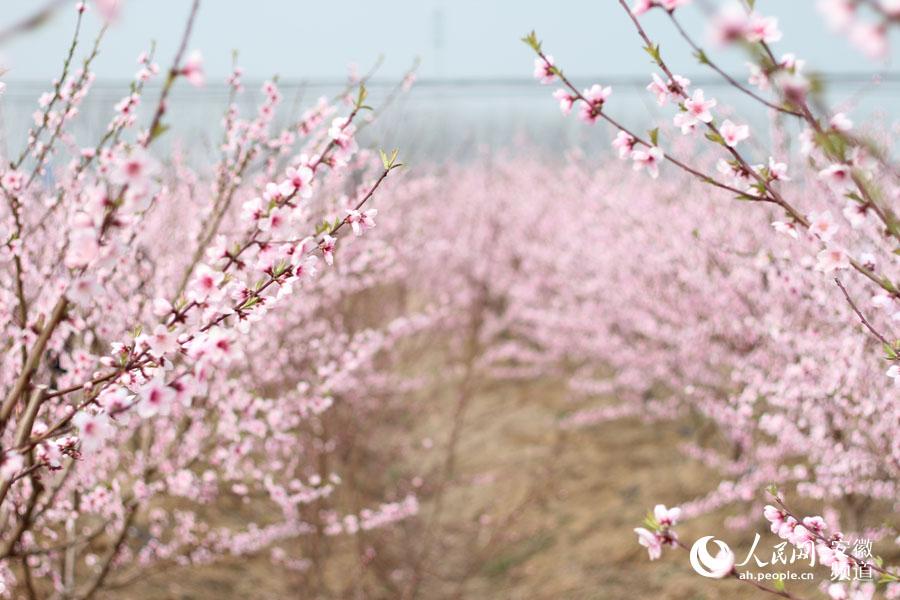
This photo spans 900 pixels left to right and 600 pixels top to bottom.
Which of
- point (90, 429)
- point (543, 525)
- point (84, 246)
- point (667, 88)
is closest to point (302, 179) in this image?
point (84, 246)

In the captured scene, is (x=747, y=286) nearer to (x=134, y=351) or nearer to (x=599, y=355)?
(x=599, y=355)

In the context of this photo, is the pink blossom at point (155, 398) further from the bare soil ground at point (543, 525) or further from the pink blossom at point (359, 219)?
the bare soil ground at point (543, 525)

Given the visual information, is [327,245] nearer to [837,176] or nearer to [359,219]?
[359,219]

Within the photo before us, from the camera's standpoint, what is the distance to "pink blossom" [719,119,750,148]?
193cm

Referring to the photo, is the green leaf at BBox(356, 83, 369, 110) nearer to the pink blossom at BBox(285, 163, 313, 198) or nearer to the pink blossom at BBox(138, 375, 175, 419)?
the pink blossom at BBox(285, 163, 313, 198)

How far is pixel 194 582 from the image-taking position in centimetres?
672

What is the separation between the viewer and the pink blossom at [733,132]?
193 centimetres

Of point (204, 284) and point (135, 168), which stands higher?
point (135, 168)

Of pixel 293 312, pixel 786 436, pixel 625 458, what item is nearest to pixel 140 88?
pixel 293 312

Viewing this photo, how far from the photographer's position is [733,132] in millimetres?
1967

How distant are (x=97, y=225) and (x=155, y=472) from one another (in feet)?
10.3

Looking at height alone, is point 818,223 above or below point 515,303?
above

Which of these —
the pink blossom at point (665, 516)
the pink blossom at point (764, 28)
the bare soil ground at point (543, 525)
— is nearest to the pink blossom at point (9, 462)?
the pink blossom at point (665, 516)

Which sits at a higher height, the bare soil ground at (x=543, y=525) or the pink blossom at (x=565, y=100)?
the pink blossom at (x=565, y=100)
